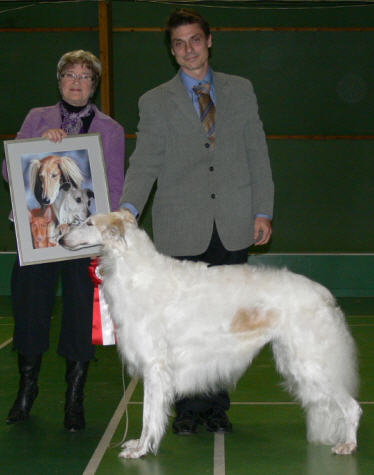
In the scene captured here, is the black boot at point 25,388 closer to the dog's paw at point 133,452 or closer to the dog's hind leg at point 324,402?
the dog's paw at point 133,452

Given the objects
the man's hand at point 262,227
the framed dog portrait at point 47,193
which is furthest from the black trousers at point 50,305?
the man's hand at point 262,227

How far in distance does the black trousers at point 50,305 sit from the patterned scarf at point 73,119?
2.66ft

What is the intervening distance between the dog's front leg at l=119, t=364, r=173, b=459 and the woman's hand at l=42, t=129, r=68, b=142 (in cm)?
145

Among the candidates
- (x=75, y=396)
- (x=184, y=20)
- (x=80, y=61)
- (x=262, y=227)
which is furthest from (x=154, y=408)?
(x=184, y=20)

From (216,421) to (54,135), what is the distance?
2029 mm

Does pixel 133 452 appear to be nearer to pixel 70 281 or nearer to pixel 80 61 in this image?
pixel 70 281

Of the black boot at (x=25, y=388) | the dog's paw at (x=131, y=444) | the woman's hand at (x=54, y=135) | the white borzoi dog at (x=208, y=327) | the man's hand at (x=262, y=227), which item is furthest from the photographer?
the black boot at (x=25, y=388)

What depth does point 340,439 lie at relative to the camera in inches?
156

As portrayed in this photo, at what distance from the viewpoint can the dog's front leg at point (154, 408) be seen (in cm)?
373

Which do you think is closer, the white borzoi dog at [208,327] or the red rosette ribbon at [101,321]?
the white borzoi dog at [208,327]

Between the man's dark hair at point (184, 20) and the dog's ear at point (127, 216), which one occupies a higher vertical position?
the man's dark hair at point (184, 20)

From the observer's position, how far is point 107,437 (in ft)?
13.7

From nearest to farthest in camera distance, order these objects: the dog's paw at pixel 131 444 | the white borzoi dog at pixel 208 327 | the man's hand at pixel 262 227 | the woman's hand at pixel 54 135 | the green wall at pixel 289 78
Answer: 1. the white borzoi dog at pixel 208 327
2. the dog's paw at pixel 131 444
3. the woman's hand at pixel 54 135
4. the man's hand at pixel 262 227
5. the green wall at pixel 289 78

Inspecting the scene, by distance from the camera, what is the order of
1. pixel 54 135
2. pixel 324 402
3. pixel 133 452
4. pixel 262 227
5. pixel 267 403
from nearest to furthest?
pixel 133 452
pixel 324 402
pixel 54 135
pixel 262 227
pixel 267 403
